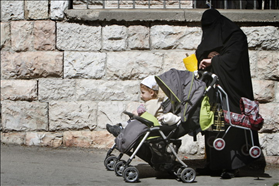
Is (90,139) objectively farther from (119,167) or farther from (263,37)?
(263,37)

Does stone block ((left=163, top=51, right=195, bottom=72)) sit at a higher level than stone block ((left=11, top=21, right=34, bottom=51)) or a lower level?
lower

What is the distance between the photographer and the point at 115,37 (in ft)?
20.3

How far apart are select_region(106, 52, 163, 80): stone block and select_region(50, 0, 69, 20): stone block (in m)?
0.96

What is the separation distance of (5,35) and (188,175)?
3662mm

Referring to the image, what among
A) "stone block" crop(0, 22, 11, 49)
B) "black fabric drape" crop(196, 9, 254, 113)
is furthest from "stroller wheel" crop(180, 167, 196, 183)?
"stone block" crop(0, 22, 11, 49)

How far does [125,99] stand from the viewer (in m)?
6.18

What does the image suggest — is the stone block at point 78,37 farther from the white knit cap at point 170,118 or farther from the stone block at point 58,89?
the white knit cap at point 170,118

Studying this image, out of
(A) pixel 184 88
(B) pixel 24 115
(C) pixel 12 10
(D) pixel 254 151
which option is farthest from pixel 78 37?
(D) pixel 254 151

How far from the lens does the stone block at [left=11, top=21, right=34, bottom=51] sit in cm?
628

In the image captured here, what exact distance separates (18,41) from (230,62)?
11.1ft

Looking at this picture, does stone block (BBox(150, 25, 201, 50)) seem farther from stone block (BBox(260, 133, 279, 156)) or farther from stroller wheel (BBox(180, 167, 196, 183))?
stroller wheel (BBox(180, 167, 196, 183))

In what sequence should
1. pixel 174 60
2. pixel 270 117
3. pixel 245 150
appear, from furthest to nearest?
pixel 174 60 < pixel 270 117 < pixel 245 150

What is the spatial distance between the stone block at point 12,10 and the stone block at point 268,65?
146 inches

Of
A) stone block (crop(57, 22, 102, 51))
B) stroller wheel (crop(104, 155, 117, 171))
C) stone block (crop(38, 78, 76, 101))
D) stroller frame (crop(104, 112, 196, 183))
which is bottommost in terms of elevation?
stroller wheel (crop(104, 155, 117, 171))
